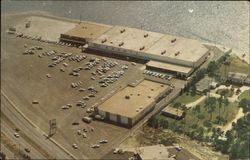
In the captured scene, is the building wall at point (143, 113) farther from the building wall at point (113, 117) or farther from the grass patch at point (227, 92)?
the grass patch at point (227, 92)

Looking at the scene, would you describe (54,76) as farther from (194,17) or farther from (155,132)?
(194,17)

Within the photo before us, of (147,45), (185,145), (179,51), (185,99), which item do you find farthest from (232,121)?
(147,45)

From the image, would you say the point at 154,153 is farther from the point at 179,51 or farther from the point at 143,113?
the point at 179,51

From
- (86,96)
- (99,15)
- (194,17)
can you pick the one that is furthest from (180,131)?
(99,15)

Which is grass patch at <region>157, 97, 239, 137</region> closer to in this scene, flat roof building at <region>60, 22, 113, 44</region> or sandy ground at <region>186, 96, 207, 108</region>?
sandy ground at <region>186, 96, 207, 108</region>

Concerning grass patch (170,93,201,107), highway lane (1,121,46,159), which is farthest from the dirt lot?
grass patch (170,93,201,107)

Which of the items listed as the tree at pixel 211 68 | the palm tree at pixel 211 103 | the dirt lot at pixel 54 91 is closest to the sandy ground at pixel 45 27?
the dirt lot at pixel 54 91
